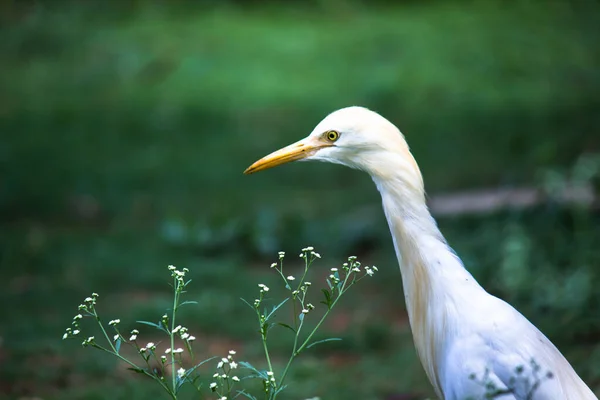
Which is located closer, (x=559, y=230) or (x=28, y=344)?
(x=28, y=344)

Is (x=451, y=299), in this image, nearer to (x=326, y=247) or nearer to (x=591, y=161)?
(x=326, y=247)

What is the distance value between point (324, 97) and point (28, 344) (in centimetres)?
694

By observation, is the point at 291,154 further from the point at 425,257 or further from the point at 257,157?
the point at 257,157

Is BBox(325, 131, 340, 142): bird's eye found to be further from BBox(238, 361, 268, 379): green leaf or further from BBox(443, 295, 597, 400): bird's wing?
BBox(238, 361, 268, 379): green leaf

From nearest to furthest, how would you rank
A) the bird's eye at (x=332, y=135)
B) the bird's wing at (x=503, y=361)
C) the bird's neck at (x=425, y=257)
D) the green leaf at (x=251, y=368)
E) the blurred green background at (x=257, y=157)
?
the green leaf at (x=251, y=368), the bird's wing at (x=503, y=361), the bird's neck at (x=425, y=257), the bird's eye at (x=332, y=135), the blurred green background at (x=257, y=157)

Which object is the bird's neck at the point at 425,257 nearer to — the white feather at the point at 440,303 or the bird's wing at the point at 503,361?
the white feather at the point at 440,303

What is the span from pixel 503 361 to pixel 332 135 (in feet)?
3.29

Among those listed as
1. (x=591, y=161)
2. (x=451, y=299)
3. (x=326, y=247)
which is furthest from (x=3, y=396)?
(x=591, y=161)

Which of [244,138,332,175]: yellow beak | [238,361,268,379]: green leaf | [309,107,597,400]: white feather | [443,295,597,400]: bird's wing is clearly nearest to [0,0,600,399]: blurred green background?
[309,107,597,400]: white feather

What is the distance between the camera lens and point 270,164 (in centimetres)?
351

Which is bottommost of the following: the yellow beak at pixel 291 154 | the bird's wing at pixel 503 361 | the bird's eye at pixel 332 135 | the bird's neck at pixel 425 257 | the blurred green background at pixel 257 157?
the blurred green background at pixel 257 157

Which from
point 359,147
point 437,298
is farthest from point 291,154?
point 437,298

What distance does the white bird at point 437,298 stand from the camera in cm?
311

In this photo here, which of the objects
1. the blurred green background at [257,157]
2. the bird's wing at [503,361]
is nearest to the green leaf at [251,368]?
the bird's wing at [503,361]
